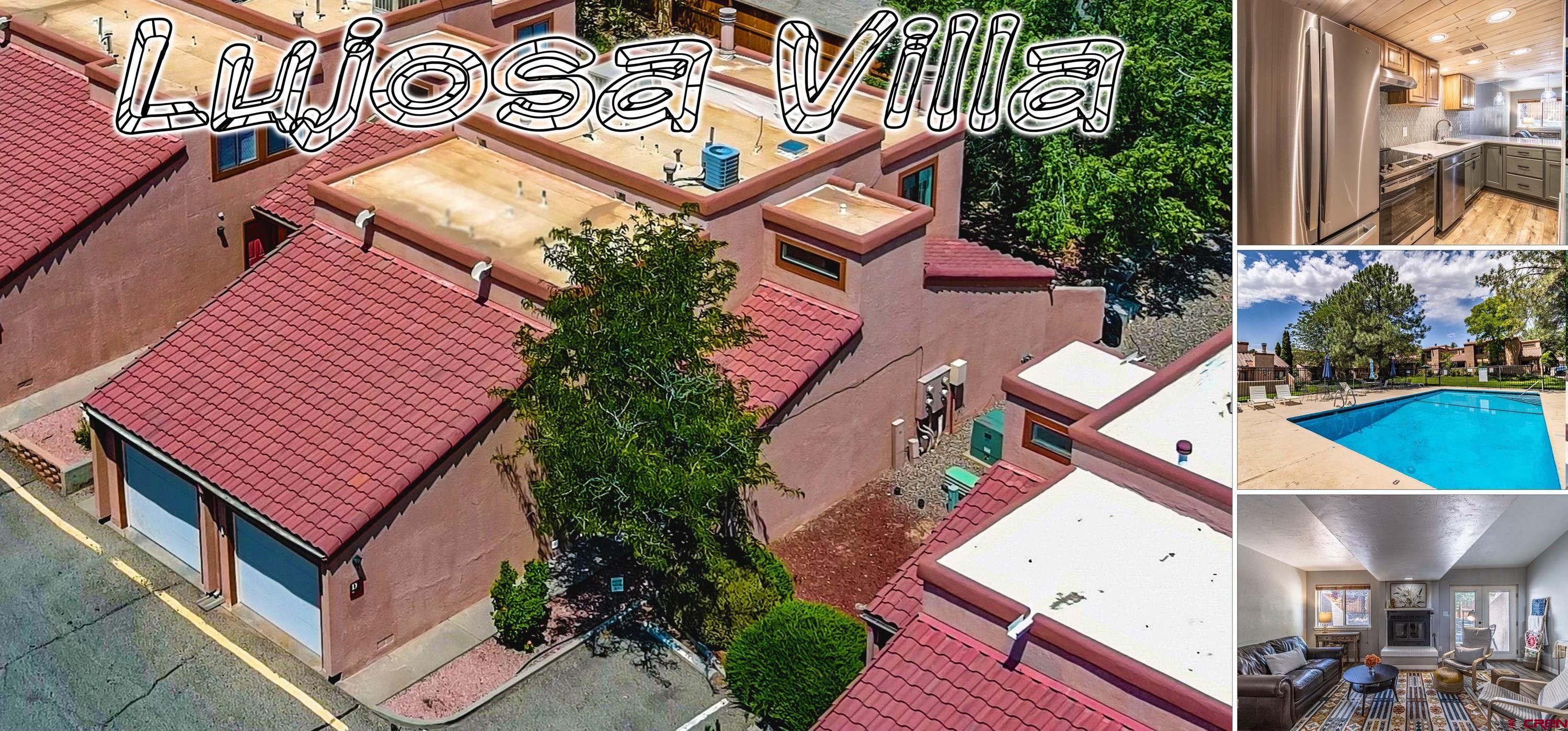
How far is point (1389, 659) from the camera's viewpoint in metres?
13.7

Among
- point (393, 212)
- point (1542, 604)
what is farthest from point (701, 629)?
point (1542, 604)

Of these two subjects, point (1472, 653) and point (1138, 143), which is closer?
point (1472, 653)

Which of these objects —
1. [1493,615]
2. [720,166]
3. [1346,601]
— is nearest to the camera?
[1493,615]

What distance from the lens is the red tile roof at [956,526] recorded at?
2636 centimetres

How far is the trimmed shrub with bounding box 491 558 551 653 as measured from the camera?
1125 inches

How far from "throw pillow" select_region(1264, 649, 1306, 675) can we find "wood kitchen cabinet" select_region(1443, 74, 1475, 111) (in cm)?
534

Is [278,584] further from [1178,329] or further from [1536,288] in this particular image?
[1536,288]

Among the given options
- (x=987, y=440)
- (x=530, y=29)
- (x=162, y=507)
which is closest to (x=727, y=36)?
(x=530, y=29)

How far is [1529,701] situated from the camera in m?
14.2

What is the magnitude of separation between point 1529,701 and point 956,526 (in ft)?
44.9

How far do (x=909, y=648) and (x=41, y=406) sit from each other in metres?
19.2

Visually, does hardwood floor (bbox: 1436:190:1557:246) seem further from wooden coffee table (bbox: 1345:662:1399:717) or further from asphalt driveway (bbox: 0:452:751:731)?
asphalt driveway (bbox: 0:452:751:731)

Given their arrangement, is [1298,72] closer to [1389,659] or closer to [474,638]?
[1389,659]

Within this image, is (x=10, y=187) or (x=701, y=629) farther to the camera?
(x=10, y=187)
